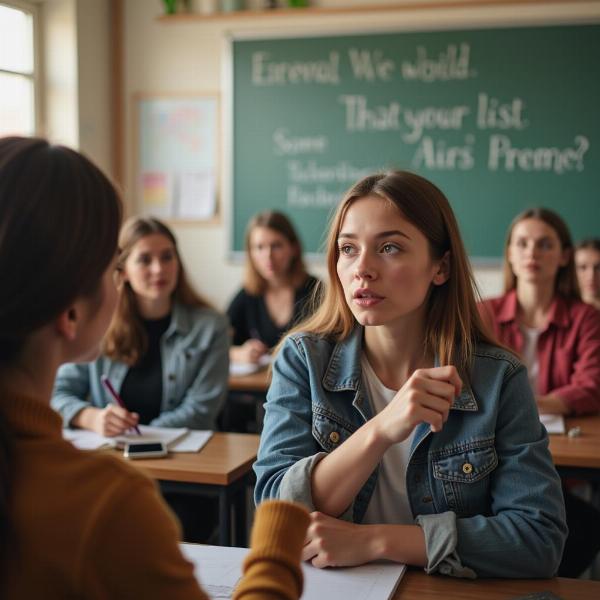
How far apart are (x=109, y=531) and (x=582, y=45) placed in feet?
15.3

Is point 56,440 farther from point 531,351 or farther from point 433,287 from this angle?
point 531,351

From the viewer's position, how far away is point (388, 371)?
175 cm

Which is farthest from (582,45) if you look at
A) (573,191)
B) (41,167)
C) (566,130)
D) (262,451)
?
(41,167)

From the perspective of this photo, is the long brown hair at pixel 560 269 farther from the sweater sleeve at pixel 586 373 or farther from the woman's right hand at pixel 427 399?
the woman's right hand at pixel 427 399

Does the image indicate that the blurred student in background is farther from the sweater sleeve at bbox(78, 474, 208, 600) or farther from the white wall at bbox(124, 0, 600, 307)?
the white wall at bbox(124, 0, 600, 307)

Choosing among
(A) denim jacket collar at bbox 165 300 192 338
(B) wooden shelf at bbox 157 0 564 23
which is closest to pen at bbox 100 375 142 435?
(A) denim jacket collar at bbox 165 300 192 338

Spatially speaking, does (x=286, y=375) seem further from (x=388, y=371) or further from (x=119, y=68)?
(x=119, y=68)

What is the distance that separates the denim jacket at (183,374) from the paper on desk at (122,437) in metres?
0.20

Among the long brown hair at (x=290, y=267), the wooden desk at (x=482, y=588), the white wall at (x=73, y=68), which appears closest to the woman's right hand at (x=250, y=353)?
the long brown hair at (x=290, y=267)

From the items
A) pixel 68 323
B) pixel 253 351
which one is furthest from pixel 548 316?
pixel 68 323

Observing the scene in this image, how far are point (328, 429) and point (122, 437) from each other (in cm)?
113

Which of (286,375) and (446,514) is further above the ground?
(286,375)

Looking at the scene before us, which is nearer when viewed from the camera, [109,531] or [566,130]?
[109,531]

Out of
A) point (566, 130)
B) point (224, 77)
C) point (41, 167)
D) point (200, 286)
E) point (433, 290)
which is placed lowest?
point (200, 286)
